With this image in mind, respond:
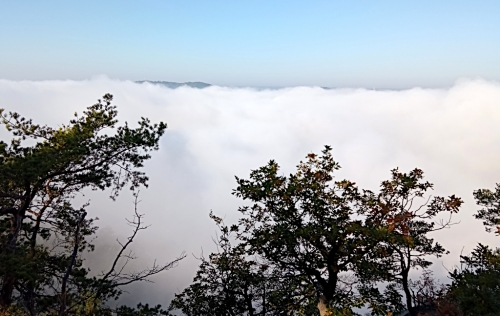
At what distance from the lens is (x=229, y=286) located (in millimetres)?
13008

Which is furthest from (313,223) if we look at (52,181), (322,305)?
(52,181)

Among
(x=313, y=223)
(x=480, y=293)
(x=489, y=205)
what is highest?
(x=489, y=205)

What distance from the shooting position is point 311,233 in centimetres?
995

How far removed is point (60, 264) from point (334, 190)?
9622mm

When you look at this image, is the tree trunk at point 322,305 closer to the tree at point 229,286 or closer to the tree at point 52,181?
the tree at point 229,286

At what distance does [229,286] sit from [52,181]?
25.7ft

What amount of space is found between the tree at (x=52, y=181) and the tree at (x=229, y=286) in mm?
4003

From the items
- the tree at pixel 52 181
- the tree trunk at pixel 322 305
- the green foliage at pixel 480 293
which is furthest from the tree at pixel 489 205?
the tree at pixel 52 181

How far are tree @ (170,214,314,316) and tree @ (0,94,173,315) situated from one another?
4003mm

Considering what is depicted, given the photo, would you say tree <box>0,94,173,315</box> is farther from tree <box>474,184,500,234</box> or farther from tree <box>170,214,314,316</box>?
tree <box>474,184,500,234</box>

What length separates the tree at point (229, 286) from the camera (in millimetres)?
12516

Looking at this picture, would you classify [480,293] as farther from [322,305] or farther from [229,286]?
[229,286]

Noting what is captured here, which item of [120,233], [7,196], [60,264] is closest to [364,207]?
[60,264]

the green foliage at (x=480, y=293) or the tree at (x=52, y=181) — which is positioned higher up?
the tree at (x=52, y=181)
